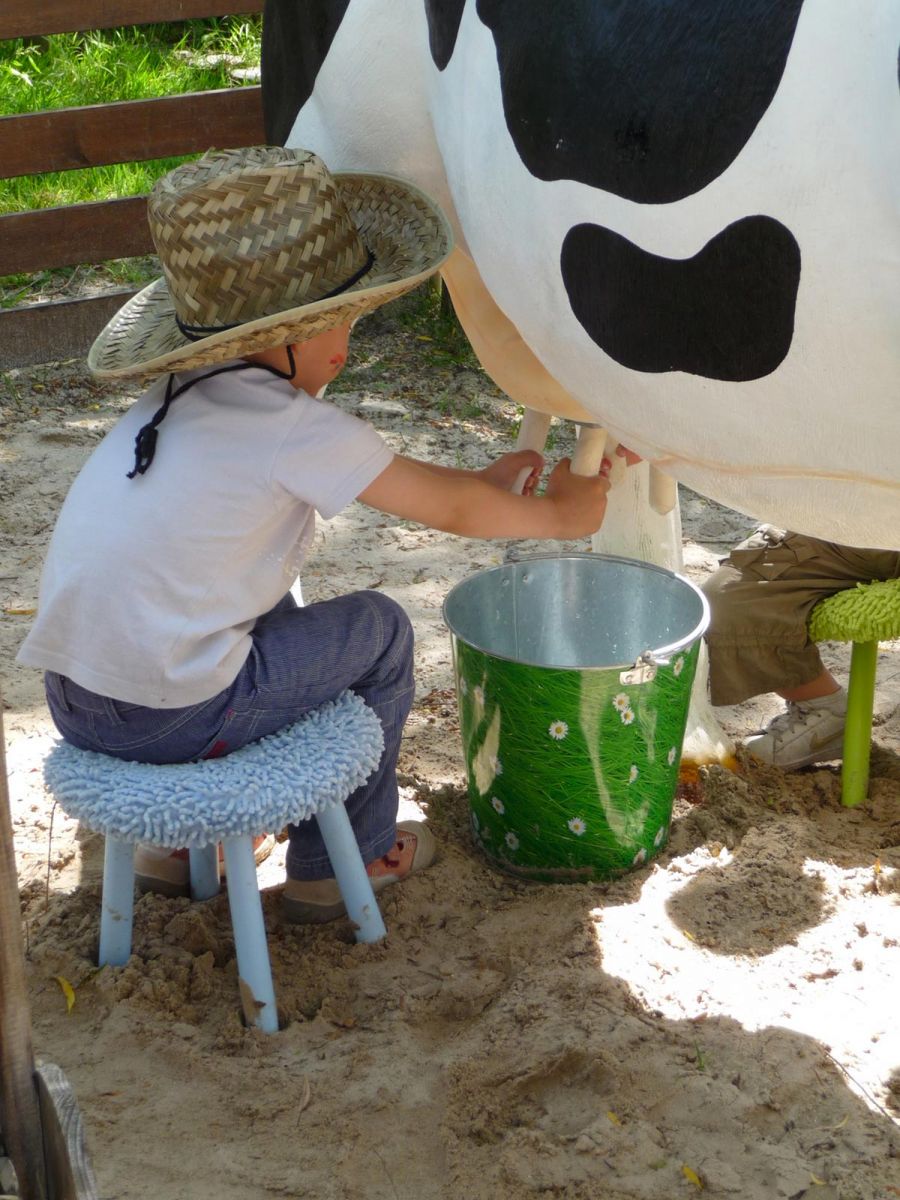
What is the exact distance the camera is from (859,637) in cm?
198

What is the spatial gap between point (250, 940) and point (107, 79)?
430 centimetres

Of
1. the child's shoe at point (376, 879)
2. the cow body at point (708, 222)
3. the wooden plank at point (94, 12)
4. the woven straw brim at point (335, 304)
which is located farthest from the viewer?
the wooden plank at point (94, 12)

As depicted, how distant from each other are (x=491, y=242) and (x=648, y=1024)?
0.91m

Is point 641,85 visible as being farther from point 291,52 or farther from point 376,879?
point 376,879

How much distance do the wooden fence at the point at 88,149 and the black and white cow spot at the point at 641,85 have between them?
291cm

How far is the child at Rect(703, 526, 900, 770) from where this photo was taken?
213 cm

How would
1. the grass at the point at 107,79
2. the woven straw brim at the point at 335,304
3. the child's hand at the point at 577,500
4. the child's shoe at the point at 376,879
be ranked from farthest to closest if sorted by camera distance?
the grass at the point at 107,79, the child's shoe at the point at 376,879, the child's hand at the point at 577,500, the woven straw brim at the point at 335,304

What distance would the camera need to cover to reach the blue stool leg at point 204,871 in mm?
1909

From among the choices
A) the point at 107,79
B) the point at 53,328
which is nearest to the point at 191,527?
the point at 53,328

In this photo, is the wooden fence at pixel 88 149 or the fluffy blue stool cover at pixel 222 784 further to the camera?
the wooden fence at pixel 88 149

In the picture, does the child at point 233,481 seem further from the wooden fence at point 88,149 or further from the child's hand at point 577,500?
the wooden fence at point 88,149

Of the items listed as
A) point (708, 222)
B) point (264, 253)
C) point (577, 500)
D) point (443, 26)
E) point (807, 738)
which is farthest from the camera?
point (807, 738)

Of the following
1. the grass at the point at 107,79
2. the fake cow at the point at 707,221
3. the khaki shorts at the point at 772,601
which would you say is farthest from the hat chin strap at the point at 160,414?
the grass at the point at 107,79

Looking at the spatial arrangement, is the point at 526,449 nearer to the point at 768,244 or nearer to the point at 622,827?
the point at 622,827
